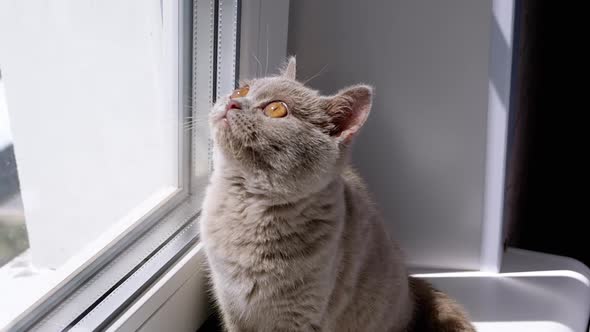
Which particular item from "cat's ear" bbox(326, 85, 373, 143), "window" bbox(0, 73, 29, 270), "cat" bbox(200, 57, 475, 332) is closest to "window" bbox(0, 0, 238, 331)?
"window" bbox(0, 73, 29, 270)

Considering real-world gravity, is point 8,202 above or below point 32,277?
above

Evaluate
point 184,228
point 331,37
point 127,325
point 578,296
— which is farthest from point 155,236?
point 578,296

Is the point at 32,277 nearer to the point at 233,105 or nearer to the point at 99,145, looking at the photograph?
the point at 99,145

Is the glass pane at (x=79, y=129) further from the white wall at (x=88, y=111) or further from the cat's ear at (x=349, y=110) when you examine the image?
the cat's ear at (x=349, y=110)

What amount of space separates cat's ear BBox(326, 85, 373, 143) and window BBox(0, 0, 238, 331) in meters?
0.29

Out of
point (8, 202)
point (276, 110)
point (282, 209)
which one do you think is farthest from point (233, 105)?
point (8, 202)

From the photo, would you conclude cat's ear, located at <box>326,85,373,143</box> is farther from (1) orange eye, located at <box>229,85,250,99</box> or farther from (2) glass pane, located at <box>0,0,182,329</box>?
(2) glass pane, located at <box>0,0,182,329</box>

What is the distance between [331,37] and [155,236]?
53cm

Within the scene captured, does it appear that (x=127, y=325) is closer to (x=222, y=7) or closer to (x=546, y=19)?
(x=222, y=7)

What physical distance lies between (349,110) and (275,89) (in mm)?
125

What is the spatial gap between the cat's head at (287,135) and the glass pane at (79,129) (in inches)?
7.7

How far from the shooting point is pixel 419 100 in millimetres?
1226

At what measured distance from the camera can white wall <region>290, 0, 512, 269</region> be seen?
1.17 meters

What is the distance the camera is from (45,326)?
0.79 meters
